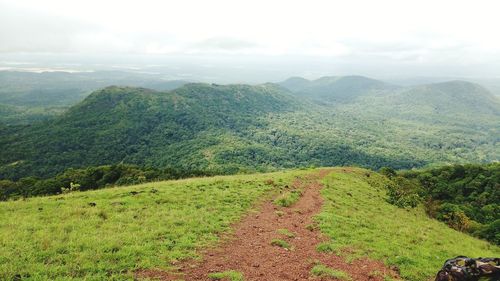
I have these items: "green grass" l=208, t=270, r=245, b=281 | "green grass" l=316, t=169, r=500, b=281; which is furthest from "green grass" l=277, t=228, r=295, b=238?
"green grass" l=208, t=270, r=245, b=281

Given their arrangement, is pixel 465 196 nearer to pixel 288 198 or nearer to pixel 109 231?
pixel 288 198

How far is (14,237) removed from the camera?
1273cm

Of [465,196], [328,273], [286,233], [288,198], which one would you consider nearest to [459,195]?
[465,196]

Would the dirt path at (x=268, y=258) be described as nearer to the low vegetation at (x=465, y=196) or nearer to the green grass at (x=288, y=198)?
the green grass at (x=288, y=198)

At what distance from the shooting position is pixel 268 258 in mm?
14289

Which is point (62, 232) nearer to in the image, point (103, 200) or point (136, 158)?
point (103, 200)

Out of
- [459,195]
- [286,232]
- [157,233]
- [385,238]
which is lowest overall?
[459,195]

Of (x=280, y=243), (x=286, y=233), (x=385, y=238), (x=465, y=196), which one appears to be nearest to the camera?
(x=280, y=243)

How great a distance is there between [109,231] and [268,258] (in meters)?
7.88

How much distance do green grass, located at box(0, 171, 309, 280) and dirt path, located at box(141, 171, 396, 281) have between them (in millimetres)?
923

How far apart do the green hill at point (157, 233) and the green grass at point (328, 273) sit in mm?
2319

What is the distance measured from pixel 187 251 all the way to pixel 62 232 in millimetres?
5928

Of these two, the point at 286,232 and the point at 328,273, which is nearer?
the point at 328,273

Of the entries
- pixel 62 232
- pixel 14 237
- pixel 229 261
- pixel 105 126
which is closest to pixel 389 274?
pixel 229 261
